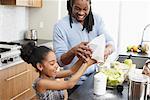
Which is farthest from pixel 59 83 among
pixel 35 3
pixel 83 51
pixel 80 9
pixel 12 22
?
pixel 35 3

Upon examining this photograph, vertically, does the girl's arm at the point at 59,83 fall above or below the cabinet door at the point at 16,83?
above

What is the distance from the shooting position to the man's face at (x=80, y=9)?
1.77m

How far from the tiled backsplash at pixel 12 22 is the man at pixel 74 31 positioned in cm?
211

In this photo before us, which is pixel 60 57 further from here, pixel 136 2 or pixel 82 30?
pixel 136 2

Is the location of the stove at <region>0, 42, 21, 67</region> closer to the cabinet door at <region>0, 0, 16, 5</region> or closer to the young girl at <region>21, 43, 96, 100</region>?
the cabinet door at <region>0, 0, 16, 5</region>

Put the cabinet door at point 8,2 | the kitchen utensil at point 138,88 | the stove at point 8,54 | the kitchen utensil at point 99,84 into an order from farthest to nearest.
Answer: the cabinet door at point 8,2 < the stove at point 8,54 < the kitchen utensil at point 99,84 < the kitchen utensil at point 138,88

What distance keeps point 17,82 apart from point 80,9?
1760 mm

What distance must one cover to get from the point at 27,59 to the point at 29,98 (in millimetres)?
2089

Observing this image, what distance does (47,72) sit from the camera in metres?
1.59

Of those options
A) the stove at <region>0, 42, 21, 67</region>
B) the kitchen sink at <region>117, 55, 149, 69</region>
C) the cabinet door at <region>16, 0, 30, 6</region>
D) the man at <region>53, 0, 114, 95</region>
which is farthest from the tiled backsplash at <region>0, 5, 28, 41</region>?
the man at <region>53, 0, 114, 95</region>

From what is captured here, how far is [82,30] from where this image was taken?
195 cm

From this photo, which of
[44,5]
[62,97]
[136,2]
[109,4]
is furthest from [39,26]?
[62,97]

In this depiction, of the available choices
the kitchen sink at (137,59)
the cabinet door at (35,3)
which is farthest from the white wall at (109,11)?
the kitchen sink at (137,59)

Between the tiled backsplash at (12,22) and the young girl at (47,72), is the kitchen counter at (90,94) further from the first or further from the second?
the tiled backsplash at (12,22)
